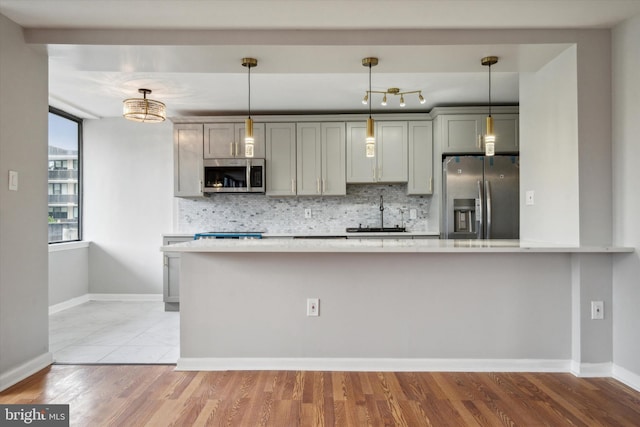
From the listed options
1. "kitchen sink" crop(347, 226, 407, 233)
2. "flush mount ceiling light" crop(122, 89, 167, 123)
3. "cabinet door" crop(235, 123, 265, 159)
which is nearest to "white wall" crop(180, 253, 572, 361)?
"flush mount ceiling light" crop(122, 89, 167, 123)

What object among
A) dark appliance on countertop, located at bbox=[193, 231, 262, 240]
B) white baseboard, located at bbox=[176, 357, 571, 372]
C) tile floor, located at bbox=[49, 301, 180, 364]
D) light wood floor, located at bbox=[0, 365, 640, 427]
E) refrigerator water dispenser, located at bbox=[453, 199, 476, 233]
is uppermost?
refrigerator water dispenser, located at bbox=[453, 199, 476, 233]

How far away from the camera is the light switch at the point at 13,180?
2.56 m

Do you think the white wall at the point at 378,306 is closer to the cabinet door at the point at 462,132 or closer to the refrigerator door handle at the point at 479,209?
the refrigerator door handle at the point at 479,209

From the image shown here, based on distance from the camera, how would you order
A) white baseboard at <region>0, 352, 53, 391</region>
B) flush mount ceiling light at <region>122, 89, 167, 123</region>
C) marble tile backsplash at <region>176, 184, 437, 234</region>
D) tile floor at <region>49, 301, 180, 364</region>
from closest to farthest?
white baseboard at <region>0, 352, 53, 391</region>
tile floor at <region>49, 301, 180, 364</region>
flush mount ceiling light at <region>122, 89, 167, 123</region>
marble tile backsplash at <region>176, 184, 437, 234</region>

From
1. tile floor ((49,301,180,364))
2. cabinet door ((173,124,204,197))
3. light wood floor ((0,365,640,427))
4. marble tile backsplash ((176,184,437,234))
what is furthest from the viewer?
marble tile backsplash ((176,184,437,234))

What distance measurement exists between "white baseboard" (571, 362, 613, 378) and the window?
5495mm

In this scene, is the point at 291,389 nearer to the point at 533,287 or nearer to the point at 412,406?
the point at 412,406

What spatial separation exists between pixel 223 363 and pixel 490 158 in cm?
348

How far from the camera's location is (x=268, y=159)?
4930 mm

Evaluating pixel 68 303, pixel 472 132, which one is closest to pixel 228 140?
pixel 68 303

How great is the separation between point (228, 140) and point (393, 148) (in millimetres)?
2030

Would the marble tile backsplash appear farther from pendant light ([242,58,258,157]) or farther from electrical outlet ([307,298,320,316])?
pendant light ([242,58,258,157])

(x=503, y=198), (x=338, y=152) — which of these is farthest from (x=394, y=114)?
(x=503, y=198)

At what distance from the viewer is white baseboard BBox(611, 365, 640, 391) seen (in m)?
2.48
